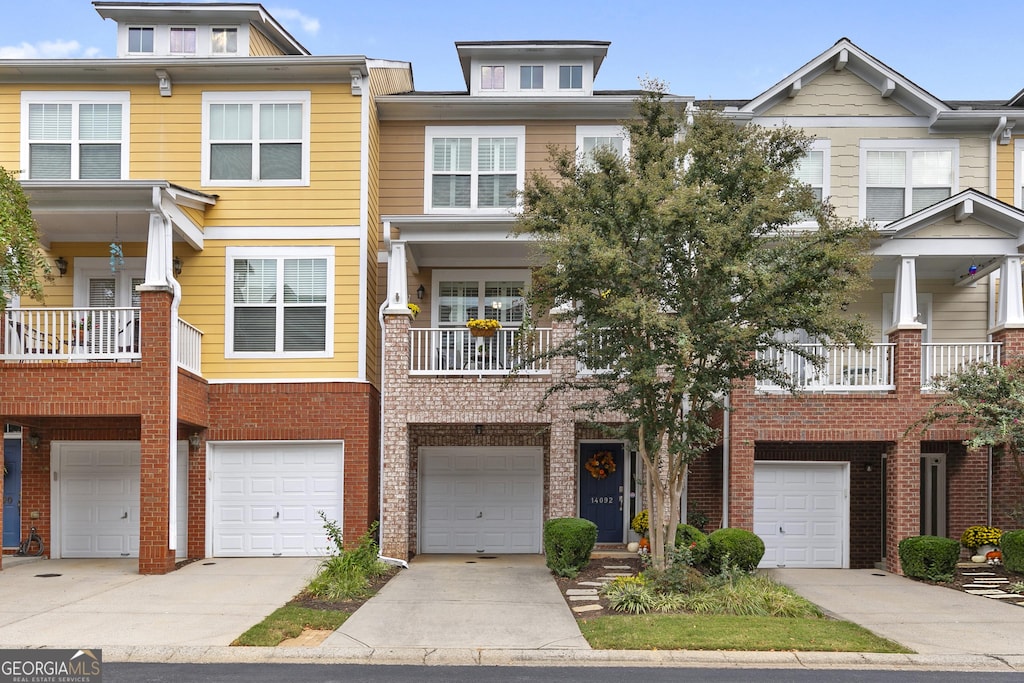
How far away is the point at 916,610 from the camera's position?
45.4 ft

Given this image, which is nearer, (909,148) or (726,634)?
(726,634)

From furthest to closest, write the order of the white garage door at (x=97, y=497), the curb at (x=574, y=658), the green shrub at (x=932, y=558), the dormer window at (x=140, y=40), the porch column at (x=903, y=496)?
the dormer window at (x=140, y=40) < the white garage door at (x=97, y=497) < the porch column at (x=903, y=496) < the green shrub at (x=932, y=558) < the curb at (x=574, y=658)

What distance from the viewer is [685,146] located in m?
14.5

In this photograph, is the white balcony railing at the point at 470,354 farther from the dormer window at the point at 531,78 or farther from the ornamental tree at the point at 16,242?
the ornamental tree at the point at 16,242

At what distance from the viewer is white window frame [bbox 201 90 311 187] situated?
19.4m

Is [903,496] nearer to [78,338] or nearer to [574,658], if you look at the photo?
[574,658]

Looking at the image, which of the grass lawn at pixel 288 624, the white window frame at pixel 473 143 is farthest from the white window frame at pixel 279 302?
the grass lawn at pixel 288 624

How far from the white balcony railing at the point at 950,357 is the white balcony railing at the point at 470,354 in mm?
6770

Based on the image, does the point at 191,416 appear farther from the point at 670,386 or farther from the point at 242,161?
the point at 670,386

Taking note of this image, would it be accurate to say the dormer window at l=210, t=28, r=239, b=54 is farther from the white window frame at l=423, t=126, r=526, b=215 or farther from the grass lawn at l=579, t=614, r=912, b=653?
the grass lawn at l=579, t=614, r=912, b=653

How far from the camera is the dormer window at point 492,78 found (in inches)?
850

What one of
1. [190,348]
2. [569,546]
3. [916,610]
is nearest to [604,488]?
[569,546]

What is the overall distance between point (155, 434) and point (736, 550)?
9.42 meters

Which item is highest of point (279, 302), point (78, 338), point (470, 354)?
point (279, 302)
